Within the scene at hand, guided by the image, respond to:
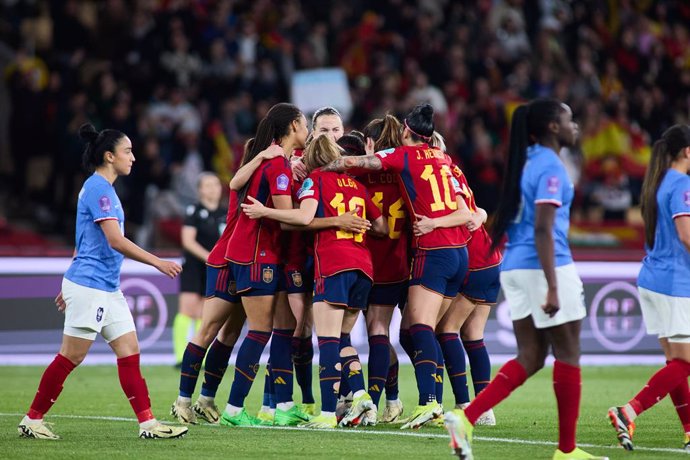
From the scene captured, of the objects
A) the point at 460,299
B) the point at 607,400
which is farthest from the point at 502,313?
the point at 460,299

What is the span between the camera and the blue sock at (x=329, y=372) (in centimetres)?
875

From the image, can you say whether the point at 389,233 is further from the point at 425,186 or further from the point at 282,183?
the point at 282,183

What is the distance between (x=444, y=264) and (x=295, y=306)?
1172 millimetres

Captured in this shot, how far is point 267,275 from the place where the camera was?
8.88 m

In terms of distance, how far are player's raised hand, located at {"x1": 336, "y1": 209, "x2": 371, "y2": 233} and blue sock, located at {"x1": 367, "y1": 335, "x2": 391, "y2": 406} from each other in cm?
92

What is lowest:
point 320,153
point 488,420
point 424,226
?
point 488,420

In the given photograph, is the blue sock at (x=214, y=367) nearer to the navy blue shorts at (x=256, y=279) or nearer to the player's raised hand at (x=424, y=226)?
the navy blue shorts at (x=256, y=279)

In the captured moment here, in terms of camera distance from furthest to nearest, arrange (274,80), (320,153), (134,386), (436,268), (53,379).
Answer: (274,80)
(320,153)
(436,268)
(53,379)
(134,386)

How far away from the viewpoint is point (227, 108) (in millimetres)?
18516

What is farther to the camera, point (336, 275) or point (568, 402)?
point (336, 275)

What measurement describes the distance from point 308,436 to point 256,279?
126 centimetres

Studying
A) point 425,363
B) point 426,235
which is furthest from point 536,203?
point 425,363

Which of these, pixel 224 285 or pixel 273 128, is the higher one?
pixel 273 128

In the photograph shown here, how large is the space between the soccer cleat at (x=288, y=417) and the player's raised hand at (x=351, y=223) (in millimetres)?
1445
